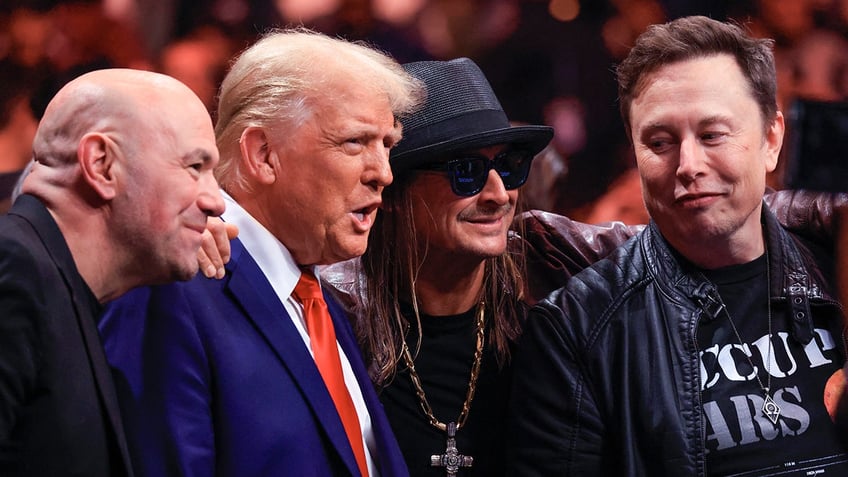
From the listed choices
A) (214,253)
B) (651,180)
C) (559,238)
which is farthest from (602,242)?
(214,253)

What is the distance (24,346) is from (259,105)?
82 cm

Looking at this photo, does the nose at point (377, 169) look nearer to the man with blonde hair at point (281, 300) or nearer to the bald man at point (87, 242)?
the man with blonde hair at point (281, 300)

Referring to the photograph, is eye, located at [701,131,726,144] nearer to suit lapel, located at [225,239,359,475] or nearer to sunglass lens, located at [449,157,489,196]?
sunglass lens, located at [449,157,489,196]

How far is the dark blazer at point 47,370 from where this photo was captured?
1.27m

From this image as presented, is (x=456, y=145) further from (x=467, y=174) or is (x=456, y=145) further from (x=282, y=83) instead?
(x=282, y=83)

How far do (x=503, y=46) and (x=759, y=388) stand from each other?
6.76 ft

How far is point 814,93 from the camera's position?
412cm

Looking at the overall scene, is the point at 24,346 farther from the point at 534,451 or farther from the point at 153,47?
the point at 153,47

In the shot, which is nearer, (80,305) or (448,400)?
(80,305)

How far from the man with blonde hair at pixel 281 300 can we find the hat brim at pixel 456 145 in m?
0.15

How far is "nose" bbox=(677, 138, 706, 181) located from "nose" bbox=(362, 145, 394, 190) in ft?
2.05

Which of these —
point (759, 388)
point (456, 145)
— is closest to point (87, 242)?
point (456, 145)

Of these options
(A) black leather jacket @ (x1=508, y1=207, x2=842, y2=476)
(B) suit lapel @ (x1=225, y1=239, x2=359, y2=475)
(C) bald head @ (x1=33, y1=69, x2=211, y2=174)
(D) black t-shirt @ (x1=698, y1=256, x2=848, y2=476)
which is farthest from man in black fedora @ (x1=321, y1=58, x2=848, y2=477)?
(C) bald head @ (x1=33, y1=69, x2=211, y2=174)

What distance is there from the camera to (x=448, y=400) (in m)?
2.30
